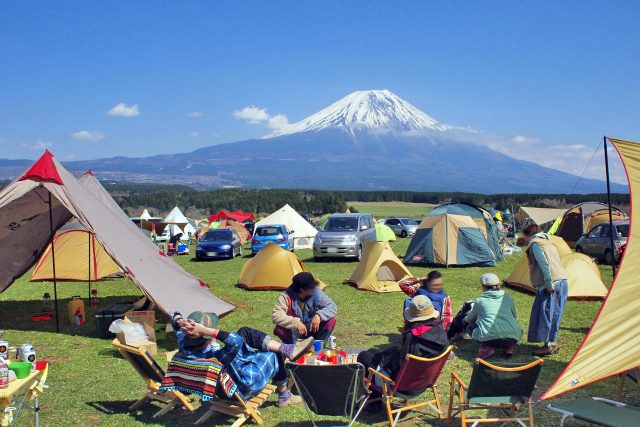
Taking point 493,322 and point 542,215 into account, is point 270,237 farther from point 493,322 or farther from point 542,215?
point 542,215

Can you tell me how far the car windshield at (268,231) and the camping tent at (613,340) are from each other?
19.1 meters

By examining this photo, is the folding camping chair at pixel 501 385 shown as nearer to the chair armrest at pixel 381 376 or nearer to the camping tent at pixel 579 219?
the chair armrest at pixel 381 376

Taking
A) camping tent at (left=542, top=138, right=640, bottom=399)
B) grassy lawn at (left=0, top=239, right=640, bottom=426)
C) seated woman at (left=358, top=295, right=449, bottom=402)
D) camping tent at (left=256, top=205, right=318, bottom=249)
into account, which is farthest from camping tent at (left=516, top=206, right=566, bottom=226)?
seated woman at (left=358, top=295, right=449, bottom=402)

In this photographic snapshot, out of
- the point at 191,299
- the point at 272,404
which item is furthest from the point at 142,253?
the point at 272,404

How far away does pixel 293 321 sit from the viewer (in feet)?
23.5

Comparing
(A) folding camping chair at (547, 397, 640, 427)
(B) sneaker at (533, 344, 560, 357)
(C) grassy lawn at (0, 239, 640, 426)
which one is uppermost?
(A) folding camping chair at (547, 397, 640, 427)

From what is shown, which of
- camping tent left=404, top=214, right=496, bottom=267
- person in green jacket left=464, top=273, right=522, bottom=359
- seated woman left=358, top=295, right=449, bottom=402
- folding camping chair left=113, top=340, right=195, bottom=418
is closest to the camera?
seated woman left=358, top=295, right=449, bottom=402

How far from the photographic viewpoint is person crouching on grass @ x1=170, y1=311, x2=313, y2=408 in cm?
584

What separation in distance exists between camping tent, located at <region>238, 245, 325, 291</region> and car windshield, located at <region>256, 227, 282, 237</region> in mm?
9077

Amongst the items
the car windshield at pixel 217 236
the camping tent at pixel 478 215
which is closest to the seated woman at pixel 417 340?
the camping tent at pixel 478 215

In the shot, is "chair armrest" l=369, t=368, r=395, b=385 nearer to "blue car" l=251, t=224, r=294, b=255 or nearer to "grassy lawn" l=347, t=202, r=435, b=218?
"blue car" l=251, t=224, r=294, b=255

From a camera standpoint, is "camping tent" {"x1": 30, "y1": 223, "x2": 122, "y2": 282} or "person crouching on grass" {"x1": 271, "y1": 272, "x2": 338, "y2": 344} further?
"camping tent" {"x1": 30, "y1": 223, "x2": 122, "y2": 282}

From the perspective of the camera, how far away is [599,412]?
5270 mm

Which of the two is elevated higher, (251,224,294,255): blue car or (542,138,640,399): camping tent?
(542,138,640,399): camping tent
